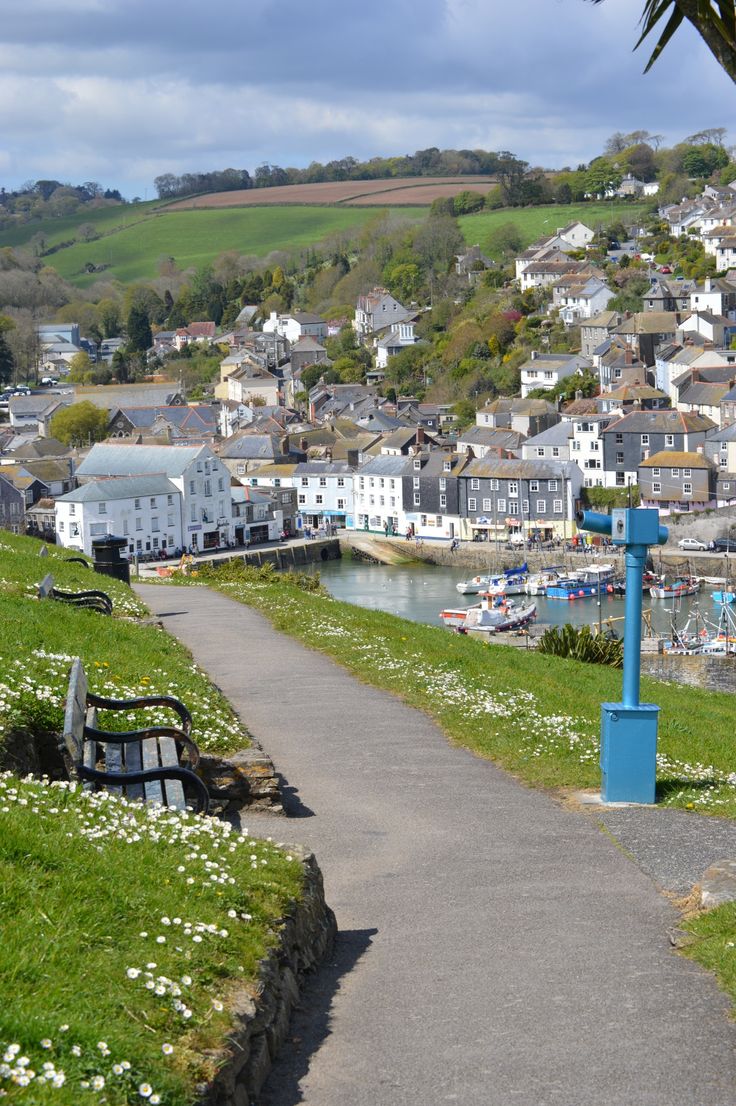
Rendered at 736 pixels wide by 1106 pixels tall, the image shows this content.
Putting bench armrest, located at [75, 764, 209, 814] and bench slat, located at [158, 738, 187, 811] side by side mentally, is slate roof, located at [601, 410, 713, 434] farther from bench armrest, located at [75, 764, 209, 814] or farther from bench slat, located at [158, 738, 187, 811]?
bench armrest, located at [75, 764, 209, 814]

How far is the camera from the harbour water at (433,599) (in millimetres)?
58000

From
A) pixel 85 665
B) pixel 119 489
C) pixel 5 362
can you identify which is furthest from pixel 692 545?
pixel 5 362

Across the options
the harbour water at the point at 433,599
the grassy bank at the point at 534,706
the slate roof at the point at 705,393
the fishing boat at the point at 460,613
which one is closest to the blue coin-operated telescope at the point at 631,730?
the grassy bank at the point at 534,706

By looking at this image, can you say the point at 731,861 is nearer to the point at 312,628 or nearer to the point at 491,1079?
the point at 491,1079

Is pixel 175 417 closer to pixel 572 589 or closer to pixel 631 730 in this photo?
pixel 572 589

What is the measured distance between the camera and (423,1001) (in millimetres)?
6176

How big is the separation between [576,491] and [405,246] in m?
88.6

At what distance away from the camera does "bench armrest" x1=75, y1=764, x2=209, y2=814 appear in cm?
770

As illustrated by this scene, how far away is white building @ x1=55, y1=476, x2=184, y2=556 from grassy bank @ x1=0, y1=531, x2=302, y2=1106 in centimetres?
6205

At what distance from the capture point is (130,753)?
347 inches

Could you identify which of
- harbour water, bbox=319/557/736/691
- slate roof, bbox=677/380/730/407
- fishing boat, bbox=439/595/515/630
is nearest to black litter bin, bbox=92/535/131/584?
harbour water, bbox=319/557/736/691

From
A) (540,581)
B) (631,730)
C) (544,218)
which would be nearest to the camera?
(631,730)

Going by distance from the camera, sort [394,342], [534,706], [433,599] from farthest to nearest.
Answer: [394,342]
[433,599]
[534,706]

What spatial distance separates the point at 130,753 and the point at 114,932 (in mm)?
3324
